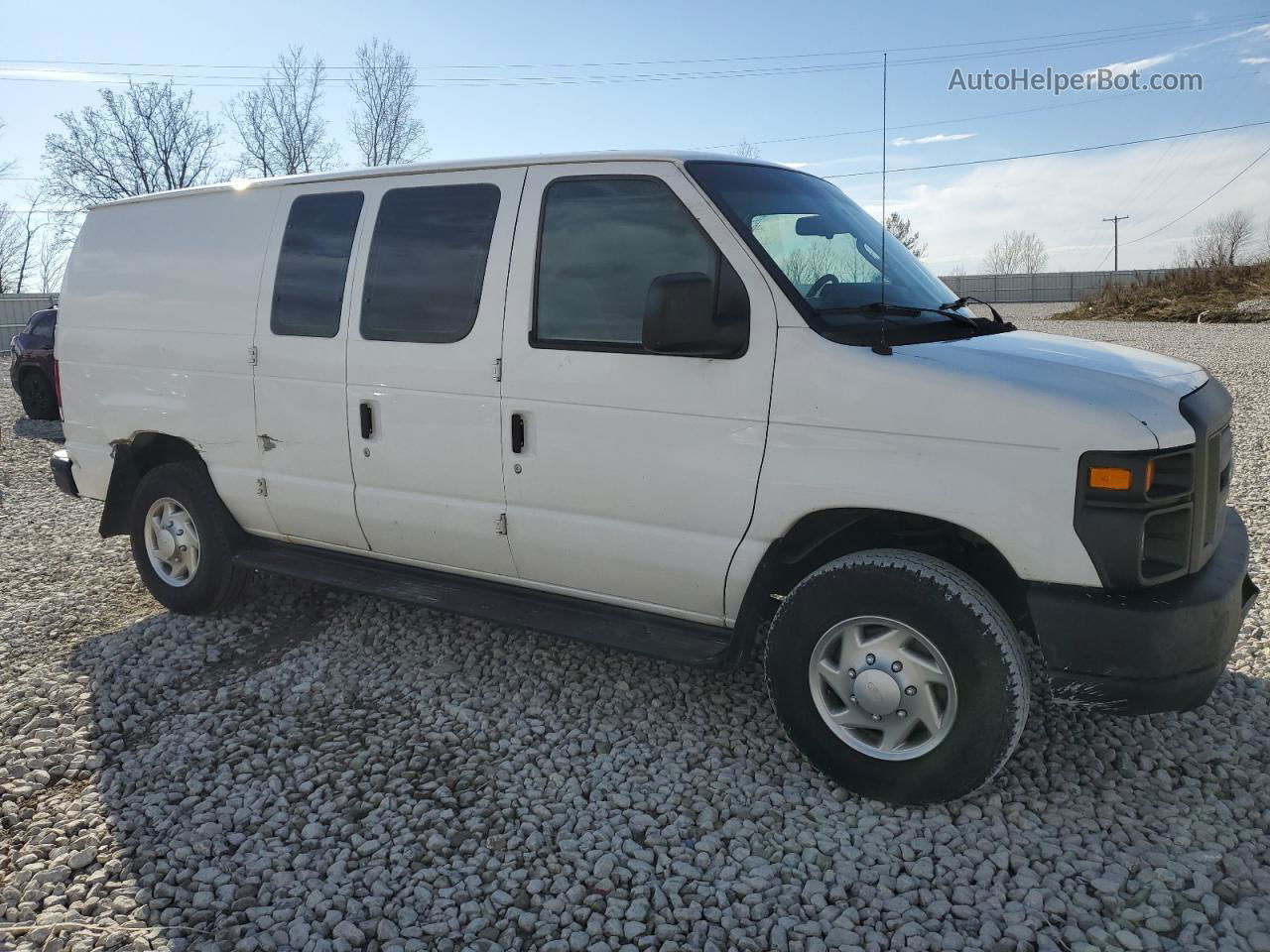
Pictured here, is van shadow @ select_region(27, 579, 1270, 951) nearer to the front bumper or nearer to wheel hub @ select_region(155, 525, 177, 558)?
the front bumper

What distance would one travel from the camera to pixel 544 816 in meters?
3.43

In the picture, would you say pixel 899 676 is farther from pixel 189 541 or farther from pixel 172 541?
pixel 172 541

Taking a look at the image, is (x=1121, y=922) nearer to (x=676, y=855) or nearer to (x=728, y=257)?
(x=676, y=855)

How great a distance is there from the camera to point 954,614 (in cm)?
318

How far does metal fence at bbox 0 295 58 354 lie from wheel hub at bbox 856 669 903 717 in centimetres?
Result: 3876

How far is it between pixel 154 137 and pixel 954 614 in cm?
4629

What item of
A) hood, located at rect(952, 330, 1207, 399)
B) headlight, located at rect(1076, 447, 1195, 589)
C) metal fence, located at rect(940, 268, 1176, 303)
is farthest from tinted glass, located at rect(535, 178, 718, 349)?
metal fence, located at rect(940, 268, 1176, 303)

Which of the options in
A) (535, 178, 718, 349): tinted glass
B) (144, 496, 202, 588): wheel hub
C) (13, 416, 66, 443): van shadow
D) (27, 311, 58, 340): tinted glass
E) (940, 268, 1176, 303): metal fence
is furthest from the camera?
(940, 268, 1176, 303): metal fence

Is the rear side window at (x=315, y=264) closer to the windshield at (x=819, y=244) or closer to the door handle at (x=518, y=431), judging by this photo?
the door handle at (x=518, y=431)

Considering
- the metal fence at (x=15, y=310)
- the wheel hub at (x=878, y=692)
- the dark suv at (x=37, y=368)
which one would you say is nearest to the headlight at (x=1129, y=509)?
the wheel hub at (x=878, y=692)

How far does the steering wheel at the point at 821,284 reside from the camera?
3.62 meters

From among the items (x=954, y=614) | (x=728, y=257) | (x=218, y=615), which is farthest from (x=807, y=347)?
(x=218, y=615)

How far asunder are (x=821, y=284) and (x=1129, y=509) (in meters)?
1.39

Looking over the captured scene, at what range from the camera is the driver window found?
365 cm
